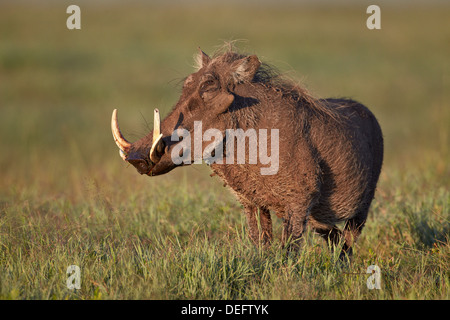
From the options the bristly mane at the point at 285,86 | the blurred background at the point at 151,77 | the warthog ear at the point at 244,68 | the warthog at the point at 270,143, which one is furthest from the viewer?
the blurred background at the point at 151,77

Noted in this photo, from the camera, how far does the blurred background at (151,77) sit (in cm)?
934

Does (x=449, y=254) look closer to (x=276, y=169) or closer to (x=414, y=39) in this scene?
(x=276, y=169)

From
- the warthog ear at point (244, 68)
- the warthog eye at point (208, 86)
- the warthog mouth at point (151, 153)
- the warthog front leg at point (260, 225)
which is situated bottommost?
the warthog front leg at point (260, 225)

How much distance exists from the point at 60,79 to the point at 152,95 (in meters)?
2.76

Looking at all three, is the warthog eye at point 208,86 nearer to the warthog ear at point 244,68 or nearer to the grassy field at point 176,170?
the warthog ear at point 244,68

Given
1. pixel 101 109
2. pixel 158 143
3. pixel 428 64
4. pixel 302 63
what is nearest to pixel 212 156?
pixel 158 143

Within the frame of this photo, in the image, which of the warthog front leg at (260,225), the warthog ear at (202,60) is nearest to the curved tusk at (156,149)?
the warthog ear at (202,60)

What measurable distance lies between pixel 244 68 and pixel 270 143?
559 millimetres

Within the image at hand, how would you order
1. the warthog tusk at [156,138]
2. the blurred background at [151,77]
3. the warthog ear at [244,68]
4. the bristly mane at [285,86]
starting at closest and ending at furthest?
the warthog tusk at [156,138] < the warthog ear at [244,68] < the bristly mane at [285,86] < the blurred background at [151,77]

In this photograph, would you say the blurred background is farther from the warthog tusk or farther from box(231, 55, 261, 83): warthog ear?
the warthog tusk

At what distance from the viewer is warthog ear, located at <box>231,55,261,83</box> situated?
430 cm

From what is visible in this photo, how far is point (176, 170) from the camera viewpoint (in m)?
9.46

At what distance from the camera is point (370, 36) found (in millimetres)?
23562

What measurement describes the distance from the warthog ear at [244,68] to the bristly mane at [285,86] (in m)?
0.13
